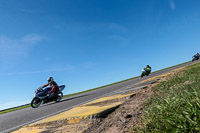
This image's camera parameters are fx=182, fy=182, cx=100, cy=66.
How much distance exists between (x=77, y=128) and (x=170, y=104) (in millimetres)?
1223

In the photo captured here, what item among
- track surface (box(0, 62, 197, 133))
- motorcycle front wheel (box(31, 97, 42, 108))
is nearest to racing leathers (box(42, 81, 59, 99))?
motorcycle front wheel (box(31, 97, 42, 108))

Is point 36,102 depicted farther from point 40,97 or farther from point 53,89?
point 53,89

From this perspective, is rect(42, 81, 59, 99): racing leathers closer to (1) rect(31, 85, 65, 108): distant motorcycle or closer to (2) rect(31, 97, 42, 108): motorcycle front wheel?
(1) rect(31, 85, 65, 108): distant motorcycle

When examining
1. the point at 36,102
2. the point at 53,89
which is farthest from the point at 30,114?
the point at 53,89

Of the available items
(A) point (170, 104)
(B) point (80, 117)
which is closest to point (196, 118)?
(A) point (170, 104)

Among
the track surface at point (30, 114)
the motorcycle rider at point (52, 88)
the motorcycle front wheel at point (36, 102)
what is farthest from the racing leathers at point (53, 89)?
the track surface at point (30, 114)

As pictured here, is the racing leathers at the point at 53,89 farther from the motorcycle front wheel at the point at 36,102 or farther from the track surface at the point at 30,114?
the track surface at the point at 30,114

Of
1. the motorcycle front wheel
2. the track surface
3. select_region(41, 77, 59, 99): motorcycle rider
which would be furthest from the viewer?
select_region(41, 77, 59, 99): motorcycle rider

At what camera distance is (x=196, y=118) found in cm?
135

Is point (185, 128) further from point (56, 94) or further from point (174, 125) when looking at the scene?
point (56, 94)

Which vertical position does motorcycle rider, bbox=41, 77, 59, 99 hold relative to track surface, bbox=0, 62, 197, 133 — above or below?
above

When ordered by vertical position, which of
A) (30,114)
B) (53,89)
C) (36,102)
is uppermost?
(53,89)

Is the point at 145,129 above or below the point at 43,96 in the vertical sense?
below

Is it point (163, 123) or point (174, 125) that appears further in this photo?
point (163, 123)
